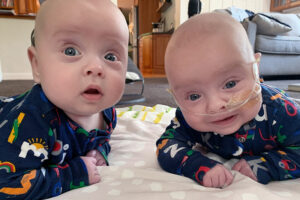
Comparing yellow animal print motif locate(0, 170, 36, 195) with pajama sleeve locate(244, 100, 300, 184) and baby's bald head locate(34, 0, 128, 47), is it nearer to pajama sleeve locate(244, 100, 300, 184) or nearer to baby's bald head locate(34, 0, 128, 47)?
baby's bald head locate(34, 0, 128, 47)

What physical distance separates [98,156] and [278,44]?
280 cm

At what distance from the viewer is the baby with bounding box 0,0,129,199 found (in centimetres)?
50

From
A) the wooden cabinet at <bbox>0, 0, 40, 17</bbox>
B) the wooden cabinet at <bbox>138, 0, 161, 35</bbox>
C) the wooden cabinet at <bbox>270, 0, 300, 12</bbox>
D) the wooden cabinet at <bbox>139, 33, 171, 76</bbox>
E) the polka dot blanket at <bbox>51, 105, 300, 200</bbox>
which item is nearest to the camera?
the polka dot blanket at <bbox>51, 105, 300, 200</bbox>

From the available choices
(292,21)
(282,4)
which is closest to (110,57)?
(292,21)

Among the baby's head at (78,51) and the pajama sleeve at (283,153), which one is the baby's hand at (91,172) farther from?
the pajama sleeve at (283,153)

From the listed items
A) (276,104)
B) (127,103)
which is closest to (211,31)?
(276,104)

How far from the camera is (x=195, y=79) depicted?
0.50 meters

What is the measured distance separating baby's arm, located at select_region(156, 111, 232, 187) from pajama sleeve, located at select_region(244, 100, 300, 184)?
8cm

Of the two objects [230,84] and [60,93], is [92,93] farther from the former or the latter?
[230,84]

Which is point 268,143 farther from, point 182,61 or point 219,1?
point 219,1

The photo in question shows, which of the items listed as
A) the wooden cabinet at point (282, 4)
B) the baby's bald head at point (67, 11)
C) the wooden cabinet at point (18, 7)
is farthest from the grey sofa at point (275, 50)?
the wooden cabinet at point (18, 7)

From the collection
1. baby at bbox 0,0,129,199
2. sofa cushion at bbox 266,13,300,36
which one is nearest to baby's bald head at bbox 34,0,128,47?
baby at bbox 0,0,129,199

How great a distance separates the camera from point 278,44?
Result: 9.44 feet

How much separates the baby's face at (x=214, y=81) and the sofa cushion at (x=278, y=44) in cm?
257
